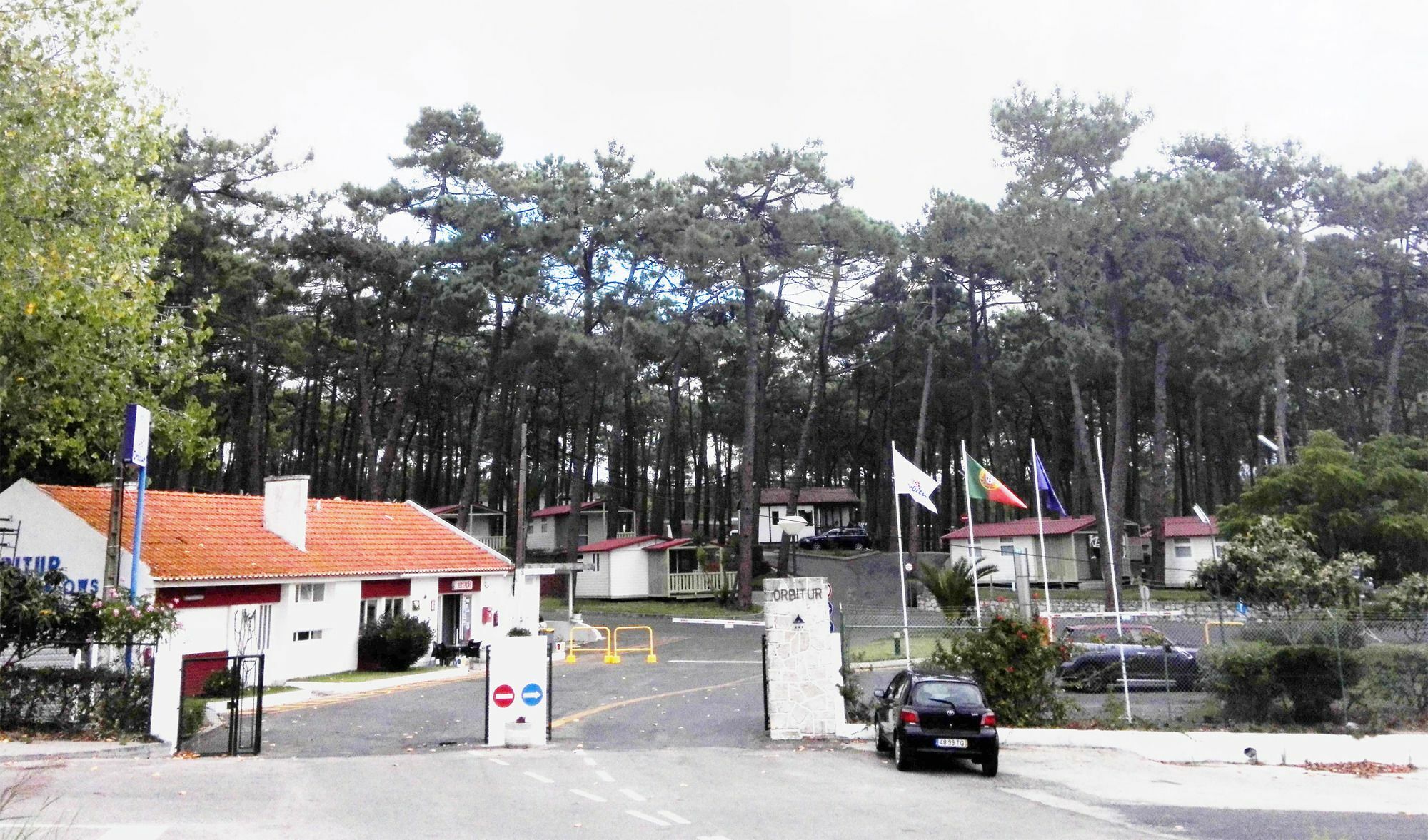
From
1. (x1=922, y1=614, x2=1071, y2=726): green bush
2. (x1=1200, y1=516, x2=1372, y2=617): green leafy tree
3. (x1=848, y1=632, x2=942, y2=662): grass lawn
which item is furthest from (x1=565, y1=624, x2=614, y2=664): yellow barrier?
(x1=1200, y1=516, x2=1372, y2=617): green leafy tree

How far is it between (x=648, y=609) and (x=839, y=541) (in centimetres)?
1819

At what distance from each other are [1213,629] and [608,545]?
109 ft

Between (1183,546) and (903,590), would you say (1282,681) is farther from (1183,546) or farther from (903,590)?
(1183,546)

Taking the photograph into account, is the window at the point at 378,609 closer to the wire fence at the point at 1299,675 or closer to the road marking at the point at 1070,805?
the wire fence at the point at 1299,675

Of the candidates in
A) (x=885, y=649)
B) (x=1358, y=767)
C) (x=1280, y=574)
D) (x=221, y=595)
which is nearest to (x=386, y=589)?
(x=221, y=595)

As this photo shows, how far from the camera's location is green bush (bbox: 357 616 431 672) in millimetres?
28000

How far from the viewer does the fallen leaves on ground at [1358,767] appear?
48.3ft

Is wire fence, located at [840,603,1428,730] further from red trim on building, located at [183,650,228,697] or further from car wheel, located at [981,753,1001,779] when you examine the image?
red trim on building, located at [183,650,228,697]

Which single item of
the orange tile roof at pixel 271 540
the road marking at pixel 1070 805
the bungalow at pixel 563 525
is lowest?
the road marking at pixel 1070 805

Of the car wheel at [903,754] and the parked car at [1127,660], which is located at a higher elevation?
the parked car at [1127,660]

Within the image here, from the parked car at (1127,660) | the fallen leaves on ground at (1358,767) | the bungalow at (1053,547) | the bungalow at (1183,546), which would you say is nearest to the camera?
the fallen leaves on ground at (1358,767)

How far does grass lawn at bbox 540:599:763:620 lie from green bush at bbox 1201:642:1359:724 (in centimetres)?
2697

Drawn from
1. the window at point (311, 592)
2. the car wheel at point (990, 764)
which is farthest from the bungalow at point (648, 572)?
the car wheel at point (990, 764)

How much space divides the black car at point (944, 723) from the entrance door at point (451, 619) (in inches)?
837
